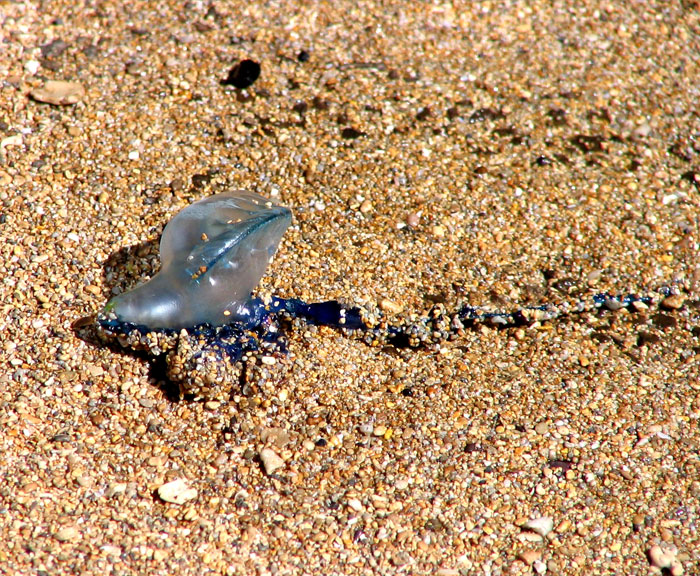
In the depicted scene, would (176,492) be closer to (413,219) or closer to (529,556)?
(529,556)

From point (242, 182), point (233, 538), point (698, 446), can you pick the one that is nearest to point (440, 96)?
point (242, 182)

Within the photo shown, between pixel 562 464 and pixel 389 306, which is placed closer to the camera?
pixel 562 464

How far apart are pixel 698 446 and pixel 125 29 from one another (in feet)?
8.92

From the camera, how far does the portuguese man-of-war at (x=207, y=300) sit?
2342 millimetres

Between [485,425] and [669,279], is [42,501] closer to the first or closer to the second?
[485,425]

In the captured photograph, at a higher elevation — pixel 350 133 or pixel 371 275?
pixel 350 133

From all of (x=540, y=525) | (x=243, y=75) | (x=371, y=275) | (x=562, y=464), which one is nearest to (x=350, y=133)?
(x=243, y=75)

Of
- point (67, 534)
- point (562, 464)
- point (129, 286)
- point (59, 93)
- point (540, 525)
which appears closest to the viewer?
point (67, 534)

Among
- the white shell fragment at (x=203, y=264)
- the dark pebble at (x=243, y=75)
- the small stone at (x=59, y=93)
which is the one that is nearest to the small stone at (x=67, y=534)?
the white shell fragment at (x=203, y=264)

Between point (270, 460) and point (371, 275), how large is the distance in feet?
2.49

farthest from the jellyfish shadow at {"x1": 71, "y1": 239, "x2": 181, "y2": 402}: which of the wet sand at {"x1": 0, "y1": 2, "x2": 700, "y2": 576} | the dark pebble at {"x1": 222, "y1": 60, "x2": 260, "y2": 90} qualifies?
the dark pebble at {"x1": 222, "y1": 60, "x2": 260, "y2": 90}

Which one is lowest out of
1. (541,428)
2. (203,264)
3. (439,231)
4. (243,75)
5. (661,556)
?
(661,556)

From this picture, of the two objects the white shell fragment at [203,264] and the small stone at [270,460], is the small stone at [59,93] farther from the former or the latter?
the small stone at [270,460]

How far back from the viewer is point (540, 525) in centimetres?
216
